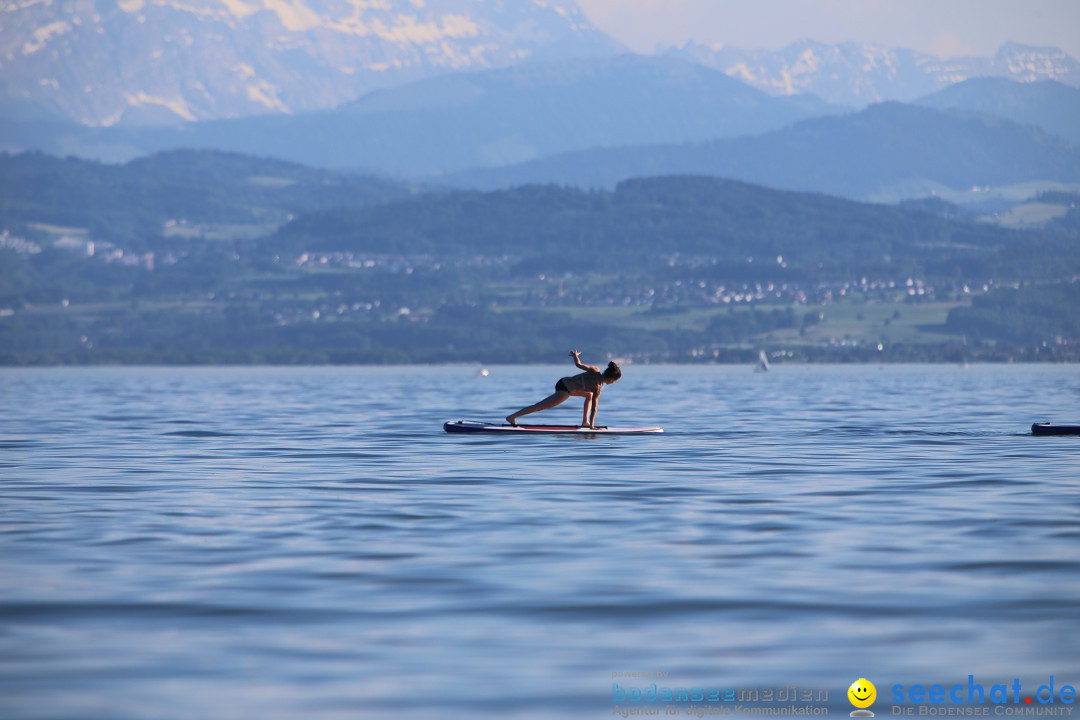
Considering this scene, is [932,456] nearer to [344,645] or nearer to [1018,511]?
[1018,511]

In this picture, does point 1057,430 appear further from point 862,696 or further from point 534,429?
point 862,696

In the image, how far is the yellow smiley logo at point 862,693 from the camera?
14031 mm

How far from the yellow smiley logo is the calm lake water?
0.26 feet

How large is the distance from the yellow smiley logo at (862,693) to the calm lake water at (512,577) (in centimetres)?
8

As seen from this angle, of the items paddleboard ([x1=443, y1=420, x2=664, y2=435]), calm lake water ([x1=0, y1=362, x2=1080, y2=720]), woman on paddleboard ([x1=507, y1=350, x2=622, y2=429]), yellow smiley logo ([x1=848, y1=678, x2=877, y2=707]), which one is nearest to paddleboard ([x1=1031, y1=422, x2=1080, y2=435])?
calm lake water ([x1=0, y1=362, x2=1080, y2=720])

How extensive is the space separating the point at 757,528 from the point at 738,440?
860 inches

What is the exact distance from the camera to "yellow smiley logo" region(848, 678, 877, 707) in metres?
14.0

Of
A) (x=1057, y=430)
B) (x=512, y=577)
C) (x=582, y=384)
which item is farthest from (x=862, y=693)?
(x=1057, y=430)

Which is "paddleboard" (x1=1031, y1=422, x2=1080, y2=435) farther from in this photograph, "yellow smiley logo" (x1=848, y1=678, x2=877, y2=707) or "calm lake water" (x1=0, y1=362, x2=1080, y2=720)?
"yellow smiley logo" (x1=848, y1=678, x2=877, y2=707)

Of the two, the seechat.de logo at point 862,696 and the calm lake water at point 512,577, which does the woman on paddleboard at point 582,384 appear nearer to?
the calm lake water at point 512,577

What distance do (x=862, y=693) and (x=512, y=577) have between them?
6.21 m

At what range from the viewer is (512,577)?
19688mm

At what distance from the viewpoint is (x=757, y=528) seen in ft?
79.3

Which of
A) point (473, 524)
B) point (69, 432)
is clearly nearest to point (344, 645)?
point (473, 524)
